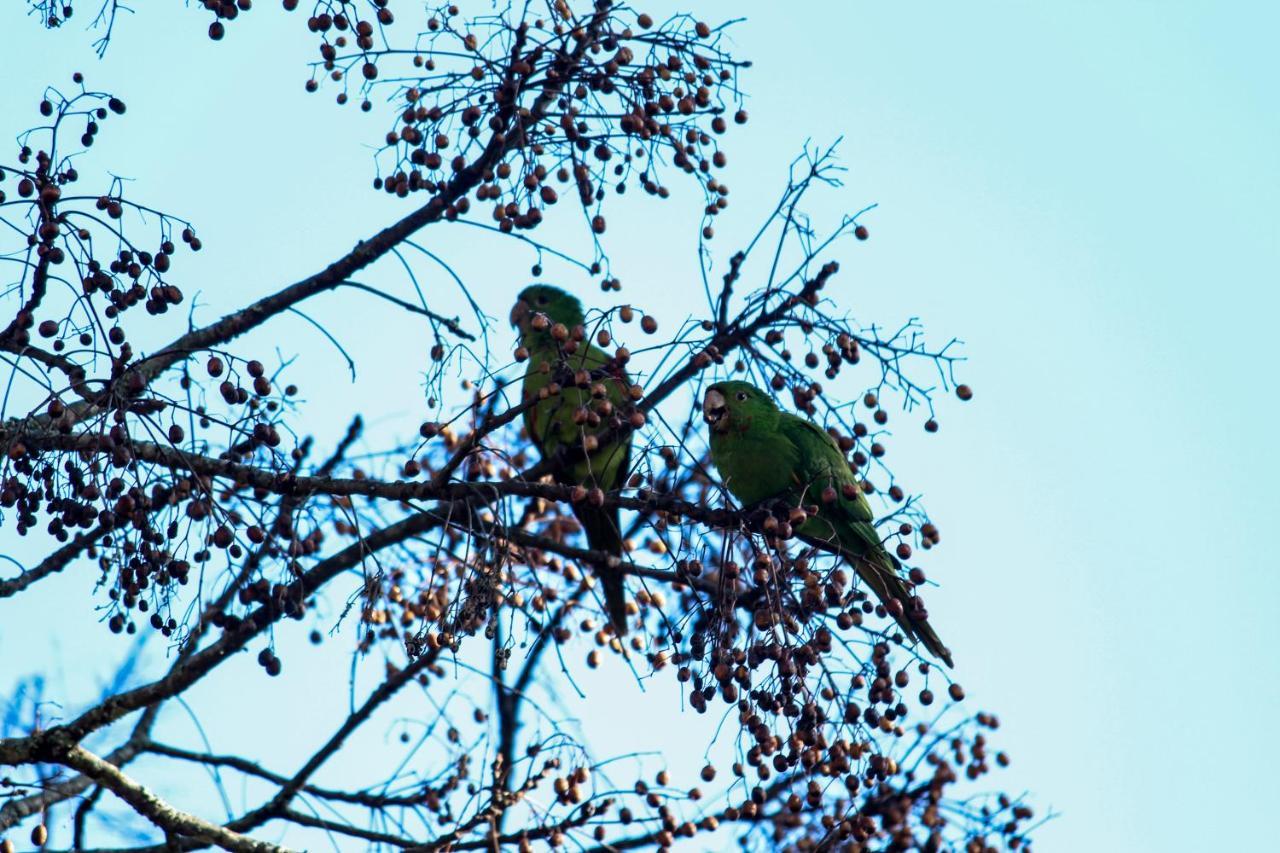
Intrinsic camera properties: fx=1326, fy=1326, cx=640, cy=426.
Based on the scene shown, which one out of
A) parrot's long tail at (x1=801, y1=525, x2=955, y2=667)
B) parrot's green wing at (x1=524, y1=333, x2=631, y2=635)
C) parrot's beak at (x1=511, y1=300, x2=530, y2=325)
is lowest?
parrot's long tail at (x1=801, y1=525, x2=955, y2=667)

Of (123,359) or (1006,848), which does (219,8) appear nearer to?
(123,359)

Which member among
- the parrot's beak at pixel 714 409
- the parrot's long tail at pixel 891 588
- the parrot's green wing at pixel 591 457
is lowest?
the parrot's long tail at pixel 891 588

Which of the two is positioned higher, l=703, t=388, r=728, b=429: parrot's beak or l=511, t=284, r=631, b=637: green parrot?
l=511, t=284, r=631, b=637: green parrot

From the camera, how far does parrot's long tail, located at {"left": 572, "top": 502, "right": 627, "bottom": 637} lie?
669cm

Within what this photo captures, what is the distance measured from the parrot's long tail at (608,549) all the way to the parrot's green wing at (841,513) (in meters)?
0.94

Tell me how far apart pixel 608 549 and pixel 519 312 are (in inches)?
72.5

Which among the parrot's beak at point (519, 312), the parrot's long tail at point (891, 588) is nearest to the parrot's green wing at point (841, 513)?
the parrot's long tail at point (891, 588)

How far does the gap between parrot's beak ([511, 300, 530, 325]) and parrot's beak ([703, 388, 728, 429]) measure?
2.79m

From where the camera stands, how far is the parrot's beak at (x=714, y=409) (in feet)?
14.8

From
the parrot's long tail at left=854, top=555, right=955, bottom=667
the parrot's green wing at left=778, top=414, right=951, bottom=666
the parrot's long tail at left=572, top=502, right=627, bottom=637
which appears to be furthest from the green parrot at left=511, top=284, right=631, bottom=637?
the parrot's long tail at left=854, top=555, right=955, bottom=667

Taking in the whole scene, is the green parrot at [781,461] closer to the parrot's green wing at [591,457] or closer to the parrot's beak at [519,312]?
the parrot's green wing at [591,457]

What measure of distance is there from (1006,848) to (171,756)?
428 cm

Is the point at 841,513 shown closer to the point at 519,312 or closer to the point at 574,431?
the point at 574,431

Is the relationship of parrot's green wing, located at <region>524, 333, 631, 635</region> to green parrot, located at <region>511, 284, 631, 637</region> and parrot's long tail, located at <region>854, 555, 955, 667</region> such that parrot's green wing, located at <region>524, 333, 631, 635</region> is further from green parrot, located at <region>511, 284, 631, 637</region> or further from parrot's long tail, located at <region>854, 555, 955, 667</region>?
parrot's long tail, located at <region>854, 555, 955, 667</region>
